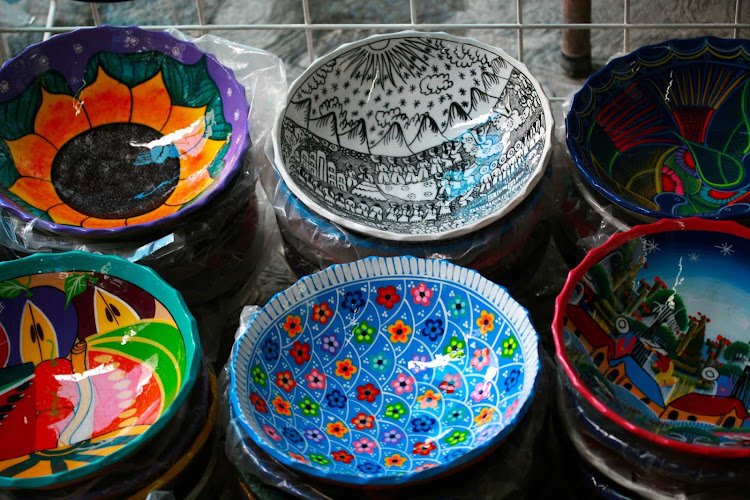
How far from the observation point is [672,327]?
103 cm

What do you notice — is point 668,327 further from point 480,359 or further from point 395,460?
point 395,460

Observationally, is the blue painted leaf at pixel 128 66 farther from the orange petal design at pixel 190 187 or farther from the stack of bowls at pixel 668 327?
the stack of bowls at pixel 668 327

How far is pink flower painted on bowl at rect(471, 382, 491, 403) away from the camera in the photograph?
986 millimetres

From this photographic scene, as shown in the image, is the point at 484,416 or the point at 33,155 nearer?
the point at 484,416

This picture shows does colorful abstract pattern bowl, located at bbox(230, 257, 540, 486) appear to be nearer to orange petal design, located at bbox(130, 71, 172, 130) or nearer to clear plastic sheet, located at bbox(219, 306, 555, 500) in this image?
clear plastic sheet, located at bbox(219, 306, 555, 500)

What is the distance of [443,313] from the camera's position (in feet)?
3.40

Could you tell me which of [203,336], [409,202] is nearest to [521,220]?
[409,202]

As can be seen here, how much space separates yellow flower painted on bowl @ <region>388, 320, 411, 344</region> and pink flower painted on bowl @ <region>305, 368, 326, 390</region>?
9 cm

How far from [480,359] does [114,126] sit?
2.13ft

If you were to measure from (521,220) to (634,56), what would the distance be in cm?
32

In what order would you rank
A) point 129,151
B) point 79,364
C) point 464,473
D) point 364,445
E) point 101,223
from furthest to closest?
point 129,151 → point 101,223 → point 79,364 → point 364,445 → point 464,473

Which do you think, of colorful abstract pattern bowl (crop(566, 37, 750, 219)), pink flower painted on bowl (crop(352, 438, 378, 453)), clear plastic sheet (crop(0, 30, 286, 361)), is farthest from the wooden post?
pink flower painted on bowl (crop(352, 438, 378, 453))

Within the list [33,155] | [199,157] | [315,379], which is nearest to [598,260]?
[315,379]

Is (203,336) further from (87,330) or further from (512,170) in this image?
(512,170)
